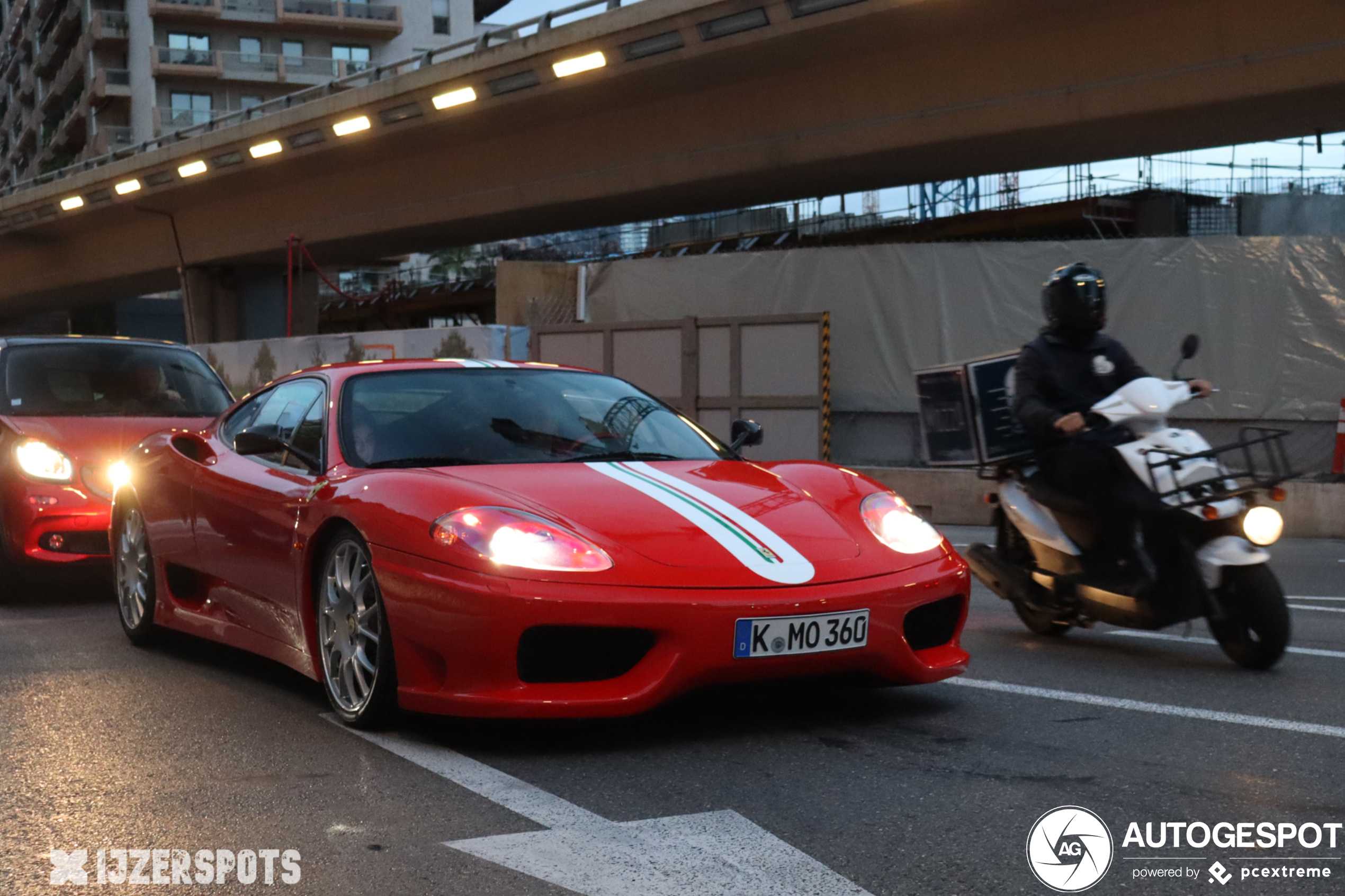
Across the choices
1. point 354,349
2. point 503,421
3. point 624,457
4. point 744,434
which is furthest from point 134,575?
point 354,349

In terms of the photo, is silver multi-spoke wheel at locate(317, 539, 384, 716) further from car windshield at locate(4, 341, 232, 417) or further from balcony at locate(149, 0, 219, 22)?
balcony at locate(149, 0, 219, 22)

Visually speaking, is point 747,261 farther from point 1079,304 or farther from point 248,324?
point 248,324

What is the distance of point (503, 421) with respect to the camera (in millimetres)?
5438

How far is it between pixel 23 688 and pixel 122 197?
120 feet

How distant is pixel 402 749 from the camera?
4.43 m

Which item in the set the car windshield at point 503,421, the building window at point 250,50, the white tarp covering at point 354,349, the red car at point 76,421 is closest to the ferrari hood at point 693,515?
the car windshield at point 503,421

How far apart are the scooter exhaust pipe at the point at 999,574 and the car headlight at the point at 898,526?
5.27 feet

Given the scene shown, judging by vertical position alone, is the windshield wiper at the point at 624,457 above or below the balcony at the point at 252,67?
below

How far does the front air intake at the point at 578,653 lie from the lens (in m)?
4.29

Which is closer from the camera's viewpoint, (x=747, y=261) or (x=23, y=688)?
(x=23, y=688)

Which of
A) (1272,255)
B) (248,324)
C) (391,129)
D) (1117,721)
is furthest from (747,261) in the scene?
(248,324)

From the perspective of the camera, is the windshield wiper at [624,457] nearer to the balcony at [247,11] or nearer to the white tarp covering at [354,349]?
the white tarp covering at [354,349]

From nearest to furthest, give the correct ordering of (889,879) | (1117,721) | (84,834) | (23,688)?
(889,879)
(84,834)
(1117,721)
(23,688)

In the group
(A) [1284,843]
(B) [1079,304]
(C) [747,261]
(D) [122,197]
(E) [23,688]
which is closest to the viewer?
(A) [1284,843]
